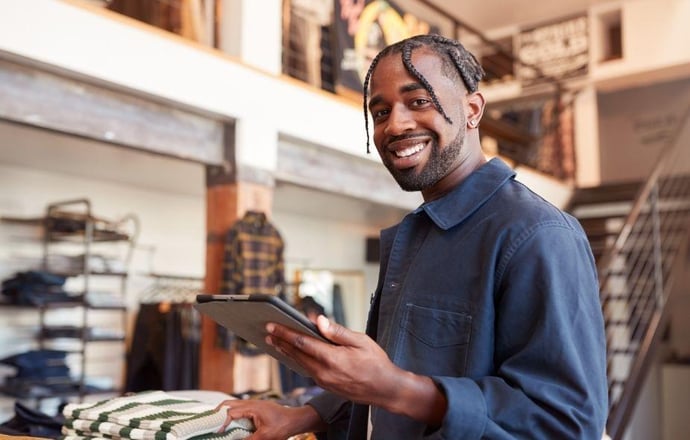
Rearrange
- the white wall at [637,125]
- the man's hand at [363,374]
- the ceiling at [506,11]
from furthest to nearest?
1. the white wall at [637,125]
2. the ceiling at [506,11]
3. the man's hand at [363,374]

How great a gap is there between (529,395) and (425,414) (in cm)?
13

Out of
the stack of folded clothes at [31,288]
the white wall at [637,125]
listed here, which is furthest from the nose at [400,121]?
the white wall at [637,125]

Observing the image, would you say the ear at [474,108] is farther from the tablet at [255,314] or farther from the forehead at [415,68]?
the tablet at [255,314]

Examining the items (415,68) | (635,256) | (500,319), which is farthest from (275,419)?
(635,256)

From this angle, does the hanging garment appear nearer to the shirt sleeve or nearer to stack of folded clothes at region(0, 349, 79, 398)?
stack of folded clothes at region(0, 349, 79, 398)

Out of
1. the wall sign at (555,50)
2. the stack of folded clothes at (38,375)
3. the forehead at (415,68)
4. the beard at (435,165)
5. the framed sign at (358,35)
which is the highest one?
the wall sign at (555,50)

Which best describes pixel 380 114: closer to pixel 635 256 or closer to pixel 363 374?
pixel 363 374

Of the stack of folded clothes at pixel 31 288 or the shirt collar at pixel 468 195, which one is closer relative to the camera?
the shirt collar at pixel 468 195

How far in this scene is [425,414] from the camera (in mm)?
872

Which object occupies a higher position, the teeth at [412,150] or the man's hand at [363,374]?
the teeth at [412,150]

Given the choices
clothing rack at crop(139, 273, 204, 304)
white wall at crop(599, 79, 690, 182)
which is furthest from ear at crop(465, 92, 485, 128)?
white wall at crop(599, 79, 690, 182)

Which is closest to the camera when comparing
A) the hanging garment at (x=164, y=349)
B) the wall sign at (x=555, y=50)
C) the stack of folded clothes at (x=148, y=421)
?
the stack of folded clothes at (x=148, y=421)

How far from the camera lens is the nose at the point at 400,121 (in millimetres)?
1063

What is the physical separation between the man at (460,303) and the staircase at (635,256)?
12.1 ft
